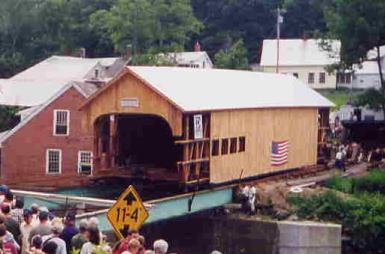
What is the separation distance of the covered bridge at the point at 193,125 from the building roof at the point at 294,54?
42.1 meters

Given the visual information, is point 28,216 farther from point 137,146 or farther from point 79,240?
point 137,146

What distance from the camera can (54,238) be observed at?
47.5 ft

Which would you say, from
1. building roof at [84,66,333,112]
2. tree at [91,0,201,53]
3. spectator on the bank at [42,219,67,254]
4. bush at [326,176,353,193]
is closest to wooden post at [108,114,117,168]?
building roof at [84,66,333,112]

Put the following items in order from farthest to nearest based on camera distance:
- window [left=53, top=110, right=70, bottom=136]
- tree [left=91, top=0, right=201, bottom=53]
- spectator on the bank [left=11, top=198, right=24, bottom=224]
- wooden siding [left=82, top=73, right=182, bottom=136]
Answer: tree [left=91, top=0, right=201, bottom=53], window [left=53, top=110, right=70, bottom=136], wooden siding [left=82, top=73, right=182, bottom=136], spectator on the bank [left=11, top=198, right=24, bottom=224]

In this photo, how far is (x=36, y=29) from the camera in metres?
90.5

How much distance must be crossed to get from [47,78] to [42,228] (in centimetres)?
5377

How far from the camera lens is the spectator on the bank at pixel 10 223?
1561 centimetres

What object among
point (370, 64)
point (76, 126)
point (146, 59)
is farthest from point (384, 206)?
point (370, 64)

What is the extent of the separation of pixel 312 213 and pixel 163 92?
28.3 ft

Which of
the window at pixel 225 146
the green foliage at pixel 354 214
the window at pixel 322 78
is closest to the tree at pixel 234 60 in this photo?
the window at pixel 322 78

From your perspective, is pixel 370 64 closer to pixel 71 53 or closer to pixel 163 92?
pixel 71 53

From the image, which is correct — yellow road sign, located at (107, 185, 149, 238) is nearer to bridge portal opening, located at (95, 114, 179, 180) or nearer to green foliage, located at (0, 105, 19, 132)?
bridge portal opening, located at (95, 114, 179, 180)

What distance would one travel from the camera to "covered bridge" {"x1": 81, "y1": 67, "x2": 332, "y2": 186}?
33.9 meters

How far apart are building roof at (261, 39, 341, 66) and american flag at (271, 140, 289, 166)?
4370 cm
